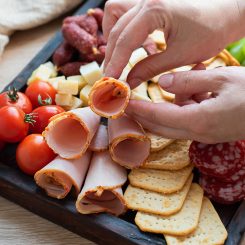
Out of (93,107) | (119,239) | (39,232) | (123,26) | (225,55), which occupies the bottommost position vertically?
(39,232)

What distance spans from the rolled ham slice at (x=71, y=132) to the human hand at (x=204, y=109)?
0.15 m

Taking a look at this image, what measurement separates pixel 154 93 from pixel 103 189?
20.2 inches

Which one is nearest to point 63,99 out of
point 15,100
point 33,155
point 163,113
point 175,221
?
point 15,100

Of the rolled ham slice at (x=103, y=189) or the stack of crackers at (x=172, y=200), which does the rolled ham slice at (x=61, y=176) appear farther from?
the stack of crackers at (x=172, y=200)

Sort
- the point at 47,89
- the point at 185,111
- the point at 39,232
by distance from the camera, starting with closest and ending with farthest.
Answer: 1. the point at 185,111
2. the point at 39,232
3. the point at 47,89

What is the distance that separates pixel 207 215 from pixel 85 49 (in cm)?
82

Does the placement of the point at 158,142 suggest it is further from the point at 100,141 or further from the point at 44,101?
the point at 44,101

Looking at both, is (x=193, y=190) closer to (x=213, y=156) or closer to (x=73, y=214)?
(x=213, y=156)

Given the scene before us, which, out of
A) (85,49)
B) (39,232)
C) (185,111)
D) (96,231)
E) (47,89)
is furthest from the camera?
(85,49)

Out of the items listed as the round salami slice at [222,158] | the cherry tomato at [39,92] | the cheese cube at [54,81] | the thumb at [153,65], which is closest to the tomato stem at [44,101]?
the cherry tomato at [39,92]

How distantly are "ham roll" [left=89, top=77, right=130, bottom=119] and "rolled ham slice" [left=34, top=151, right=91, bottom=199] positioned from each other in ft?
0.69

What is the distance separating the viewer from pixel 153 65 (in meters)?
1.56

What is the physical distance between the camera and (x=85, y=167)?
5.32 feet

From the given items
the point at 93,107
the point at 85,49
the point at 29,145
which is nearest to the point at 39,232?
the point at 29,145
